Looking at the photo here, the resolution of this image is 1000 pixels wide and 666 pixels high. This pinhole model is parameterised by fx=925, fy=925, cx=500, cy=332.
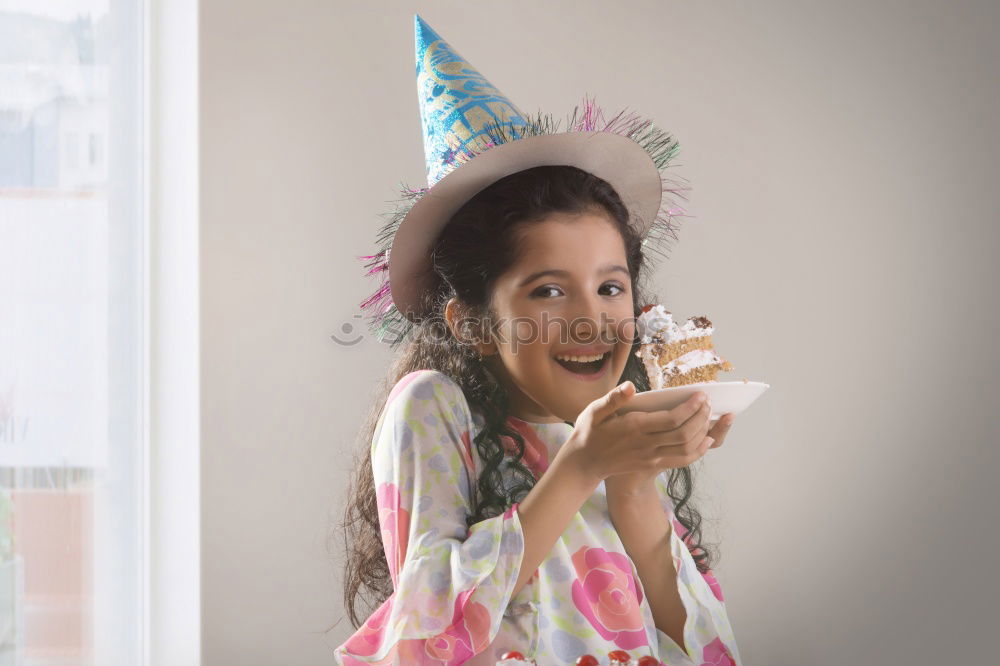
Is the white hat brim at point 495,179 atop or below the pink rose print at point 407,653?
atop

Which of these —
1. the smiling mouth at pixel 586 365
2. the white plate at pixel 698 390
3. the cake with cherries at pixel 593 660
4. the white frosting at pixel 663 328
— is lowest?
the cake with cherries at pixel 593 660

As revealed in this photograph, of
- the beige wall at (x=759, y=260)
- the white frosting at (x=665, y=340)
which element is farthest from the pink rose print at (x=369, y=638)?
the beige wall at (x=759, y=260)

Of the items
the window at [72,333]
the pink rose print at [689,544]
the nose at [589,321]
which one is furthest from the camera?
the window at [72,333]

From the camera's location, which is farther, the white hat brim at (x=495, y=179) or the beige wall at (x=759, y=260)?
the beige wall at (x=759, y=260)

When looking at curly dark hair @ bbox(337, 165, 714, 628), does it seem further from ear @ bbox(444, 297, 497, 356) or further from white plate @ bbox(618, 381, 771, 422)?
white plate @ bbox(618, 381, 771, 422)

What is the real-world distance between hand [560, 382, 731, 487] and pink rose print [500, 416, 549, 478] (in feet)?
0.44

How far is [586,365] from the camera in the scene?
90 cm

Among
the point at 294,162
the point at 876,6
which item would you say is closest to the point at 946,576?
the point at 876,6

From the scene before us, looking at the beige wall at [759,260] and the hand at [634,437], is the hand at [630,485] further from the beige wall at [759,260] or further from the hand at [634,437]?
the beige wall at [759,260]

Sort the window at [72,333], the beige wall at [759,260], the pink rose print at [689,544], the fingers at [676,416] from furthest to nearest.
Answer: the beige wall at [759,260] < the window at [72,333] < the pink rose print at [689,544] < the fingers at [676,416]

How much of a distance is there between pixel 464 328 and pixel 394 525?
22 cm

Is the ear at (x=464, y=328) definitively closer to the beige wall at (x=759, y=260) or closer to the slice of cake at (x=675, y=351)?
the slice of cake at (x=675, y=351)

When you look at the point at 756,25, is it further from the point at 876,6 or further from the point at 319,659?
the point at 319,659

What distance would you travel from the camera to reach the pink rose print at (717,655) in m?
0.91
